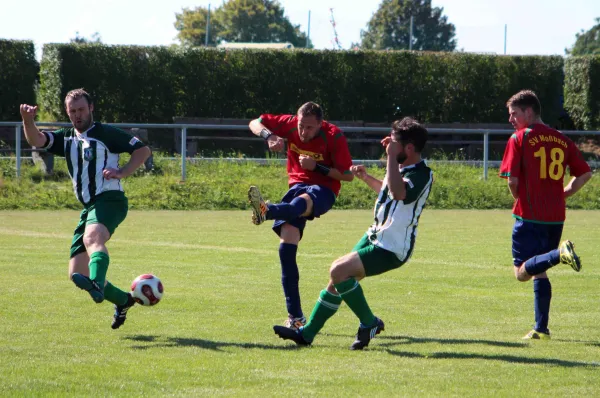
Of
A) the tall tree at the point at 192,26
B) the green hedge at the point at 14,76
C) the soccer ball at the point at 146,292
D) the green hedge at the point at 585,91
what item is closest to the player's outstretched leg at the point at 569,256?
the soccer ball at the point at 146,292

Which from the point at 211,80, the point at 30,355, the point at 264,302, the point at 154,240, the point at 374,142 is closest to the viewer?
the point at 30,355

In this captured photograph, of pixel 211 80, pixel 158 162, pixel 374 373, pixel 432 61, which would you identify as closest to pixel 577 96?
pixel 432 61

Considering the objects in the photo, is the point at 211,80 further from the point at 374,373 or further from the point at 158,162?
the point at 374,373

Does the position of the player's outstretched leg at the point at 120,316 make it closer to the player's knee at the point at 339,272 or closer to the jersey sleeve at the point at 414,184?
the player's knee at the point at 339,272

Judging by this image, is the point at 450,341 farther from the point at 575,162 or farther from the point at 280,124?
the point at 280,124

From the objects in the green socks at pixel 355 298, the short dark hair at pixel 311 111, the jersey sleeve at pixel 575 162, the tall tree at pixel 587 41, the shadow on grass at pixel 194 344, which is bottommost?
the shadow on grass at pixel 194 344

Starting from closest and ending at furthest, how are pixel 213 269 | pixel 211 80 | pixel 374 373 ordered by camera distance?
pixel 374 373 < pixel 213 269 < pixel 211 80

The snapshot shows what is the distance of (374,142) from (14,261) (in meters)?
14.9

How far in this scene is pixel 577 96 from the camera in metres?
31.1

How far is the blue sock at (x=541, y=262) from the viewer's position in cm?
761

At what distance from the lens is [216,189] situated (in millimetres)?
21484

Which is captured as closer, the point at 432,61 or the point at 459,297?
the point at 459,297

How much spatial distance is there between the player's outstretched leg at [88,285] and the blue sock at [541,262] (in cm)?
317

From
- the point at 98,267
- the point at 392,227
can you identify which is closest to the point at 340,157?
the point at 392,227
